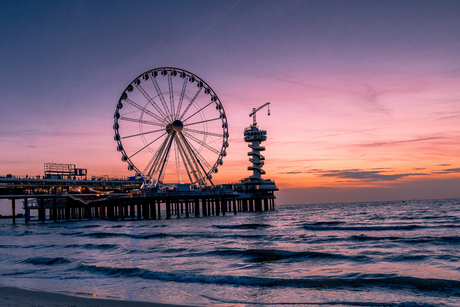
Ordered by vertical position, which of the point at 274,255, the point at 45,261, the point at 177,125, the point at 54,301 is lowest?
the point at 274,255

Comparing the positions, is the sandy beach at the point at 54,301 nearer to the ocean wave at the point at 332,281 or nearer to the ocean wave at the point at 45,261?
the ocean wave at the point at 332,281

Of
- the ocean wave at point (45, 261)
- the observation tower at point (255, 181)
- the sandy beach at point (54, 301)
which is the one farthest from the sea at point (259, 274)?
the observation tower at point (255, 181)

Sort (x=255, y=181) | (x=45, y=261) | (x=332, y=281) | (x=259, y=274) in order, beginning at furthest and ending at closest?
1. (x=255, y=181)
2. (x=45, y=261)
3. (x=259, y=274)
4. (x=332, y=281)

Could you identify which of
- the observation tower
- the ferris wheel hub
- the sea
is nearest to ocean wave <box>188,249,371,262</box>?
the sea

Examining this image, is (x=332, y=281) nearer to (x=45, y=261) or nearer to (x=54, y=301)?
(x=54, y=301)

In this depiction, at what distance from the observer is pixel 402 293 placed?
10.4 m

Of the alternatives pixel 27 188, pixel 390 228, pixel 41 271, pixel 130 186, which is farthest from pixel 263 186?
pixel 41 271

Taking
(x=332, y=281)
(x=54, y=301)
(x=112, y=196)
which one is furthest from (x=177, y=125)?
(x=54, y=301)

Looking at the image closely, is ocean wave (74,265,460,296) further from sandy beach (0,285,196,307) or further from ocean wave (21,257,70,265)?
ocean wave (21,257,70,265)

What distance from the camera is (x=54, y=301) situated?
912 cm

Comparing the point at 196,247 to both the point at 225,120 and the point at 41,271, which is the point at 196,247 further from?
the point at 225,120

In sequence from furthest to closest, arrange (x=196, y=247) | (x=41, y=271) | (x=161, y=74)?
(x=161, y=74) < (x=196, y=247) < (x=41, y=271)

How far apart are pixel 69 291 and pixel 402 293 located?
9.40m

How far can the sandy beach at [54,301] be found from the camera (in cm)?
872
